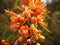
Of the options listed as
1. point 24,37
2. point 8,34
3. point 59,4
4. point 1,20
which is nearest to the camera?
point 24,37

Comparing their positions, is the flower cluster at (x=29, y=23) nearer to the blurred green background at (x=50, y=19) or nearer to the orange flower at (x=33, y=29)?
the orange flower at (x=33, y=29)

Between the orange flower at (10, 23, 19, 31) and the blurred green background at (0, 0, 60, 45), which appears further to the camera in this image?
the blurred green background at (0, 0, 60, 45)

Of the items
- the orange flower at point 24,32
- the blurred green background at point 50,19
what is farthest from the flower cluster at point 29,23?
the blurred green background at point 50,19

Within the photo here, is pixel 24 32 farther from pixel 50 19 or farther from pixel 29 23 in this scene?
pixel 50 19

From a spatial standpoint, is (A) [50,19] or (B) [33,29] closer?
(B) [33,29]

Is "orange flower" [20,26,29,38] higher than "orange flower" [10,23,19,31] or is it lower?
lower

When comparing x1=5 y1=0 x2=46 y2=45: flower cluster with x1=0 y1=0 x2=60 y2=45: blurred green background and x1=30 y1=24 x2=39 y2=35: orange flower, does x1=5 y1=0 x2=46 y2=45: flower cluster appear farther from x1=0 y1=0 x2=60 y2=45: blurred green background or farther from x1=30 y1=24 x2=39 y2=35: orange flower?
x1=0 y1=0 x2=60 y2=45: blurred green background

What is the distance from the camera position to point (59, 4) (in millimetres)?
2416

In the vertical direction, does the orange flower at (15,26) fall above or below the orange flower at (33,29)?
above

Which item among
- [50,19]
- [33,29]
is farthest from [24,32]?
[50,19]

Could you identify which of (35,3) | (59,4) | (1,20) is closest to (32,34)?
(35,3)

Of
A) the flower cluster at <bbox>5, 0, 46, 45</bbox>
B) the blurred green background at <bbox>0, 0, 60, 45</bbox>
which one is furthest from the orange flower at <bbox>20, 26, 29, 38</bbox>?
the blurred green background at <bbox>0, 0, 60, 45</bbox>

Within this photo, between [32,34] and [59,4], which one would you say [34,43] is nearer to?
[32,34]

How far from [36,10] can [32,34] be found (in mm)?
94
